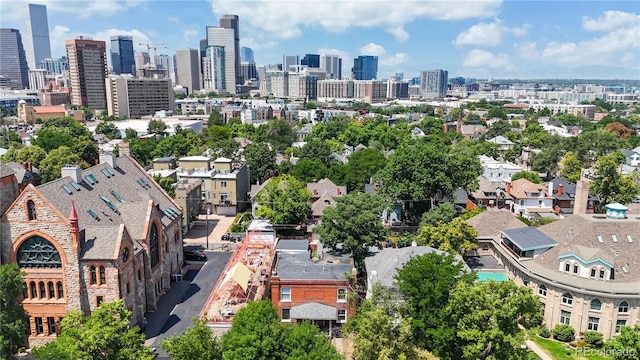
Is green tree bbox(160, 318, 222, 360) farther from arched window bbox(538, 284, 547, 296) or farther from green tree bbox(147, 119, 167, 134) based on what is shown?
green tree bbox(147, 119, 167, 134)

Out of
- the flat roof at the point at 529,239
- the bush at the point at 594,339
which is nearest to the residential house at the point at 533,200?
the flat roof at the point at 529,239

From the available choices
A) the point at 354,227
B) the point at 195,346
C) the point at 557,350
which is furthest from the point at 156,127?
the point at 557,350

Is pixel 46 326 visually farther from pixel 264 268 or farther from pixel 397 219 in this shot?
pixel 397 219

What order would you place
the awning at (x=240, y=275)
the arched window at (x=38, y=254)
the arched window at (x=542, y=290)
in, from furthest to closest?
the arched window at (x=542, y=290)
the awning at (x=240, y=275)
the arched window at (x=38, y=254)

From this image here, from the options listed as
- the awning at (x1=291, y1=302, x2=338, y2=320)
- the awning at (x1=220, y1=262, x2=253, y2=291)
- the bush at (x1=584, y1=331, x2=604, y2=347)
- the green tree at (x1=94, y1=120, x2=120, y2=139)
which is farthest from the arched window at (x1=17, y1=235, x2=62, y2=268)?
the green tree at (x1=94, y1=120, x2=120, y2=139)

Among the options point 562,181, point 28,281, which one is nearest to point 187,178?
point 28,281

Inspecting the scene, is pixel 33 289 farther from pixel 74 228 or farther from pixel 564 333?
pixel 564 333

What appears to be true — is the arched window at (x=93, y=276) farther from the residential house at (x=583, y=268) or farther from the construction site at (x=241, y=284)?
the residential house at (x=583, y=268)
